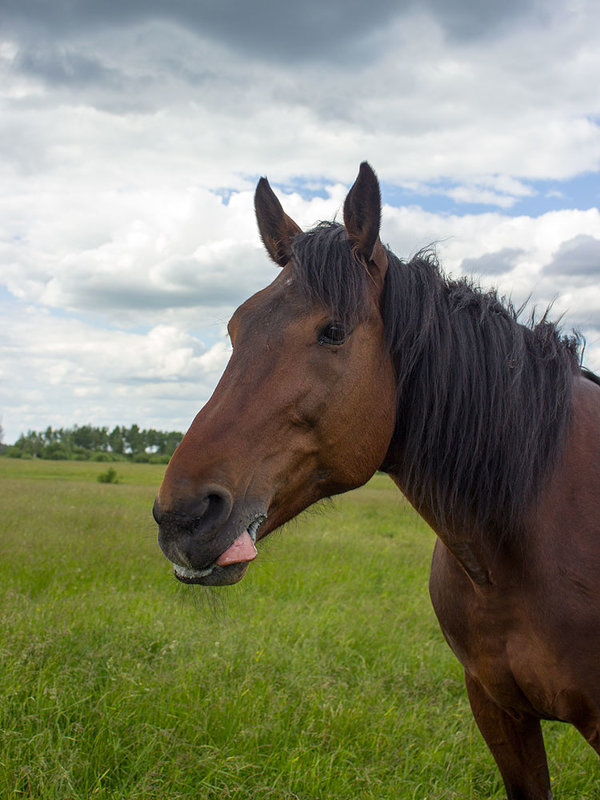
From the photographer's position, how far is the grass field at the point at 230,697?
3293 mm

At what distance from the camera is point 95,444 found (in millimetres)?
73188

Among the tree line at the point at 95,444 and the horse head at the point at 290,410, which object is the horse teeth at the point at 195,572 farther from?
the tree line at the point at 95,444

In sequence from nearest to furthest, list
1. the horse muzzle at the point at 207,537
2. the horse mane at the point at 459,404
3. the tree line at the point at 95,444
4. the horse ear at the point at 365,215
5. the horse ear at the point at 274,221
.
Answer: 1. the horse muzzle at the point at 207,537
2. the horse ear at the point at 365,215
3. the horse mane at the point at 459,404
4. the horse ear at the point at 274,221
5. the tree line at the point at 95,444

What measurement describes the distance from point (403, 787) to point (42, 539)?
656 centimetres

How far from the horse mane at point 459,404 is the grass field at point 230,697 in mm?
583

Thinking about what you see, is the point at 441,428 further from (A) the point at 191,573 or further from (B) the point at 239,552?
(A) the point at 191,573

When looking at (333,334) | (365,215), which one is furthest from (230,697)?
(365,215)

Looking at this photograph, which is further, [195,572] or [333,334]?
[333,334]

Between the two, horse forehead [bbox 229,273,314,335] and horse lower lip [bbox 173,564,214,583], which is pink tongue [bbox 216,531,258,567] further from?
horse forehead [bbox 229,273,314,335]

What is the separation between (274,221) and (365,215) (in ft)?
1.84

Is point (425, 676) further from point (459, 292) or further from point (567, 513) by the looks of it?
point (459, 292)

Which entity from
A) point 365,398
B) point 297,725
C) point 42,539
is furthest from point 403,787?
point 42,539

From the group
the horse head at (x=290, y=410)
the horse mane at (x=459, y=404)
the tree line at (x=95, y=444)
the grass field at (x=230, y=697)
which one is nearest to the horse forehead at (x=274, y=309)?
the horse head at (x=290, y=410)

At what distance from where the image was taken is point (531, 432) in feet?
8.07
